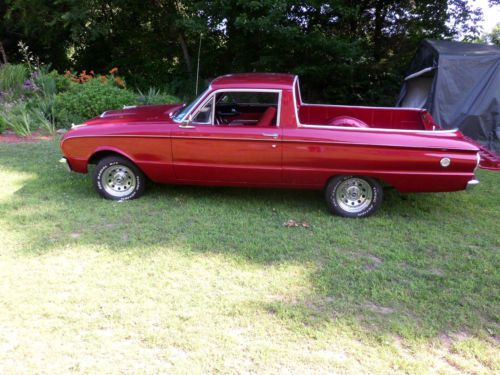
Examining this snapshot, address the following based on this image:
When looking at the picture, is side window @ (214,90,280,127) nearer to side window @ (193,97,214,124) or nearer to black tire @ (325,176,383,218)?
side window @ (193,97,214,124)

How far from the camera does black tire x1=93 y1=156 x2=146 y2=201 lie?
5461mm

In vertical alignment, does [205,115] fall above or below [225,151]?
above

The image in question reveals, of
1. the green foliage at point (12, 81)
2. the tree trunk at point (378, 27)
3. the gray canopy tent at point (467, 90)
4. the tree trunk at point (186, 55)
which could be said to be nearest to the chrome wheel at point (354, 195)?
the gray canopy tent at point (467, 90)

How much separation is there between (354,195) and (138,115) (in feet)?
9.52

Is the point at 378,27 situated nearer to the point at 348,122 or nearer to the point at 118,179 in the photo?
the point at 348,122

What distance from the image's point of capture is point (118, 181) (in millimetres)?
5578

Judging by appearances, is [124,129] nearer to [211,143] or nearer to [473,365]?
[211,143]

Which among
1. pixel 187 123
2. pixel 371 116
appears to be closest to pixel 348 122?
pixel 371 116

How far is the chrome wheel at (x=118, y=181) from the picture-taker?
5.52m

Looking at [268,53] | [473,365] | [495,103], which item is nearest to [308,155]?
[473,365]

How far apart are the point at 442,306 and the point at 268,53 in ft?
34.7

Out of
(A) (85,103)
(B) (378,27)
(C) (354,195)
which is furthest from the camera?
(B) (378,27)

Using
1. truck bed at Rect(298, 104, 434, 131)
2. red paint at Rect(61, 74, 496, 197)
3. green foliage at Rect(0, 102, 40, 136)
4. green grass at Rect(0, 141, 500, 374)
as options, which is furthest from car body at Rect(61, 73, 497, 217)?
green foliage at Rect(0, 102, 40, 136)

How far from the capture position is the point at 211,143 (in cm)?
518
